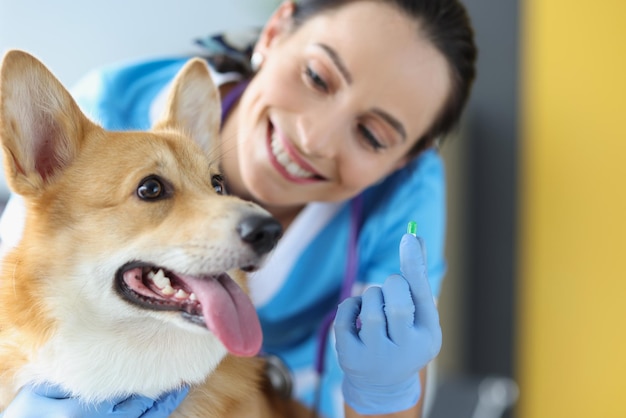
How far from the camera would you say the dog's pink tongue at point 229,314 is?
650 mm

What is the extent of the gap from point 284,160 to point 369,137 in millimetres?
149

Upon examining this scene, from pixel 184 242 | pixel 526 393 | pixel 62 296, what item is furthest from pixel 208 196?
pixel 526 393

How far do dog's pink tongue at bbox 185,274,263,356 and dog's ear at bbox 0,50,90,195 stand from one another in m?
0.24

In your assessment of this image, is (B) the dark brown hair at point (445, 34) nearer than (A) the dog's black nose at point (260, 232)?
No

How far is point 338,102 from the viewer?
0.98 metres

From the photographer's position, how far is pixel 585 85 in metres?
1.89

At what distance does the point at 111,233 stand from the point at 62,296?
96 mm

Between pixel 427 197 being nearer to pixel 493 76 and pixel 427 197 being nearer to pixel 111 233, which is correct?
pixel 111 233

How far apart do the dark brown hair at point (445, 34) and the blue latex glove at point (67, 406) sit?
26.3 inches

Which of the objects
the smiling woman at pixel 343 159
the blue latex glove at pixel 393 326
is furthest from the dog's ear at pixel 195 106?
the blue latex glove at pixel 393 326

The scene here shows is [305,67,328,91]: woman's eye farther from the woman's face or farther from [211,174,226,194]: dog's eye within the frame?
[211,174,226,194]: dog's eye

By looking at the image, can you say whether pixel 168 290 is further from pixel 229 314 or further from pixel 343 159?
pixel 343 159

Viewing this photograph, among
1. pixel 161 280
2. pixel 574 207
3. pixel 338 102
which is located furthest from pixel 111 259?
pixel 574 207

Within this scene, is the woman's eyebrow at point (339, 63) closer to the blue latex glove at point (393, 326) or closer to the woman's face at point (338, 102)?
the woman's face at point (338, 102)
